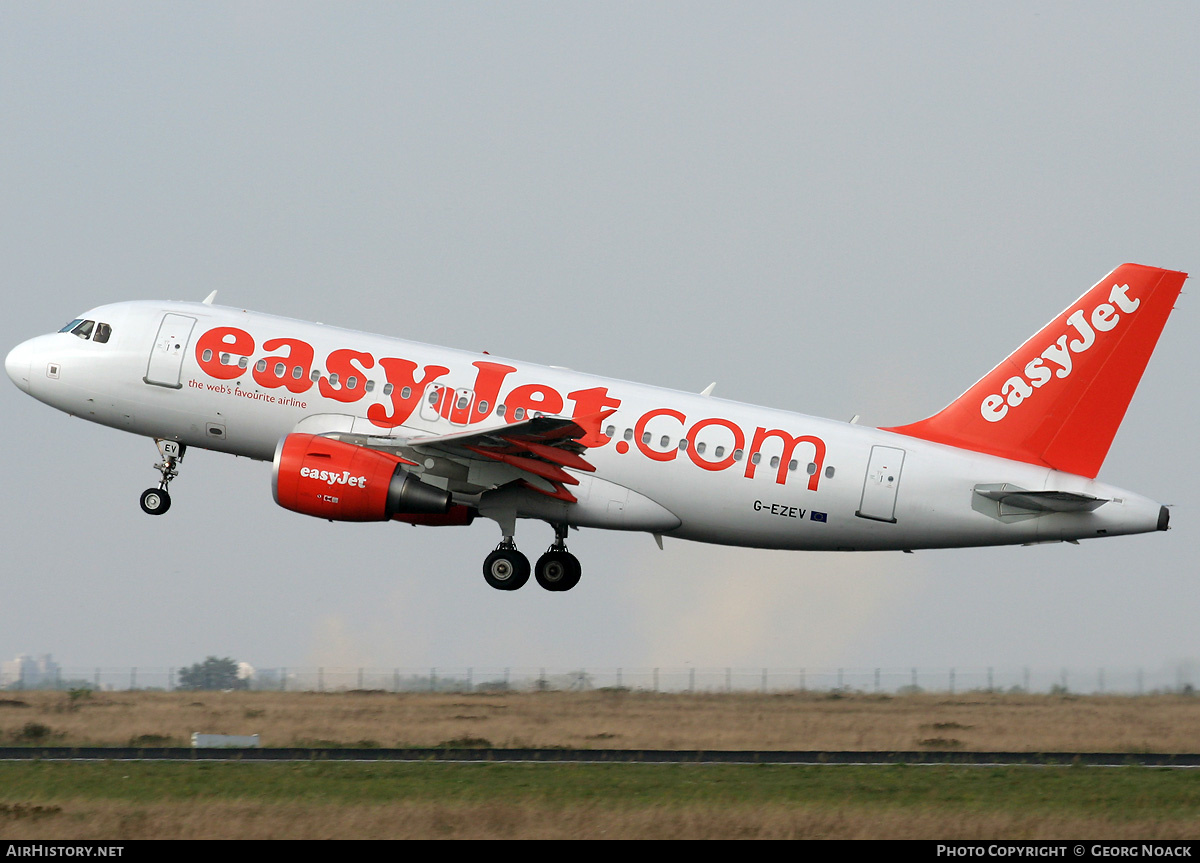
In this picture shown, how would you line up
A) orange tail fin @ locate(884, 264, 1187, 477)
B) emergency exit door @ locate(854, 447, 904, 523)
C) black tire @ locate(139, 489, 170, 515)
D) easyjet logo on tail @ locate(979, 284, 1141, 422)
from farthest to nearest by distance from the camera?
black tire @ locate(139, 489, 170, 515), easyjet logo on tail @ locate(979, 284, 1141, 422), orange tail fin @ locate(884, 264, 1187, 477), emergency exit door @ locate(854, 447, 904, 523)

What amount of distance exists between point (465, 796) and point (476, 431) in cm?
1058

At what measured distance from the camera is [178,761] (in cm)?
2477

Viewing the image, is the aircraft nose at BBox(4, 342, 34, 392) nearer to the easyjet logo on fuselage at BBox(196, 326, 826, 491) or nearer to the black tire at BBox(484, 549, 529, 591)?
the easyjet logo on fuselage at BBox(196, 326, 826, 491)

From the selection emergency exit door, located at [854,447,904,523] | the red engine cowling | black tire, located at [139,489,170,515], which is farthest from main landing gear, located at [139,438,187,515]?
emergency exit door, located at [854,447,904,523]

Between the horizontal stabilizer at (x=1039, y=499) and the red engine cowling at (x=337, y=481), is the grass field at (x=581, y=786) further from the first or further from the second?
the horizontal stabilizer at (x=1039, y=499)

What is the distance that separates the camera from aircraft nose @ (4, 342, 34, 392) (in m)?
35.2

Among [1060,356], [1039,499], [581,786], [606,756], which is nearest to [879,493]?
[1039,499]

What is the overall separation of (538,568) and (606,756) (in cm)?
850

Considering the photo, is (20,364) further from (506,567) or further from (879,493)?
(879,493)

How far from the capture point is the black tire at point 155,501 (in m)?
35.3

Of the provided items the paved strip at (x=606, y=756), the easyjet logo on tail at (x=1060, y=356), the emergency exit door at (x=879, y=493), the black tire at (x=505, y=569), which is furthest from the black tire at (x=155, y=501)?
the easyjet logo on tail at (x=1060, y=356)

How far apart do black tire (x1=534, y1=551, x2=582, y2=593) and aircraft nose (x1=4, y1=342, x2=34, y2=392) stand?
13.7 m

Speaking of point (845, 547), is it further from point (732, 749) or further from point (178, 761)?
point (178, 761)
